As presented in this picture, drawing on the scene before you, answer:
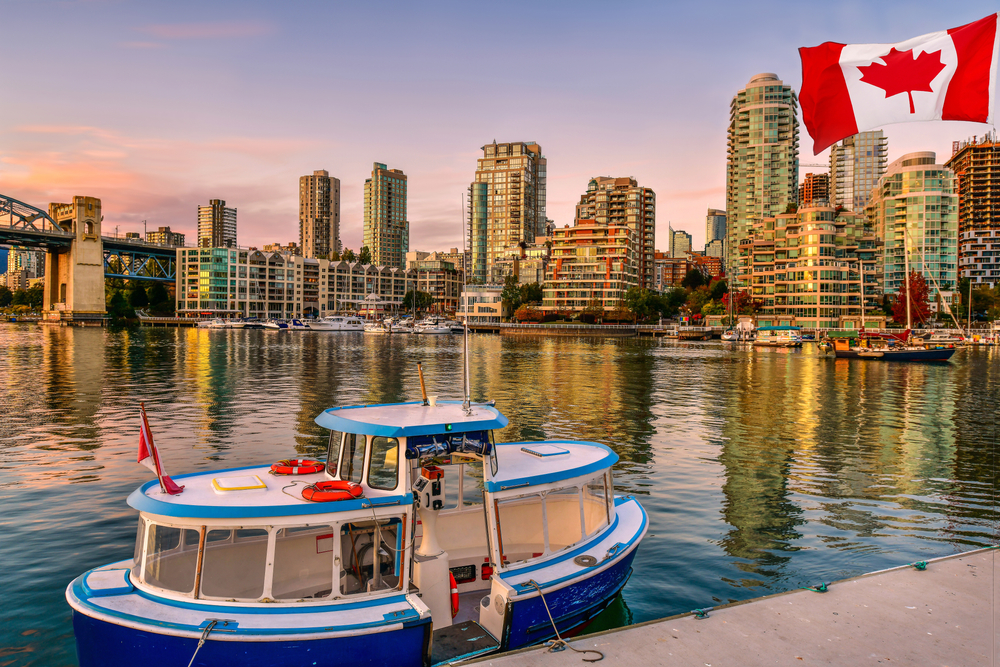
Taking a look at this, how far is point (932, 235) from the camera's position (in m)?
152

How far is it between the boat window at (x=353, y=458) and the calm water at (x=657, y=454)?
515cm

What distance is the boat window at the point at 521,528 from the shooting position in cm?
1097

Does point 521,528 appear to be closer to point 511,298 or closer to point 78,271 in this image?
point 511,298


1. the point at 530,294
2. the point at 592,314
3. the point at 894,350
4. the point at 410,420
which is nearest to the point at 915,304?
the point at 894,350

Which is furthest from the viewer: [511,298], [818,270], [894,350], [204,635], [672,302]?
[511,298]

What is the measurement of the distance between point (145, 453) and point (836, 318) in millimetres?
140770

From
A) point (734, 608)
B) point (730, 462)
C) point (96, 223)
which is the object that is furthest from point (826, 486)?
point (96, 223)

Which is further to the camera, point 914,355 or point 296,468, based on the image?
point 914,355

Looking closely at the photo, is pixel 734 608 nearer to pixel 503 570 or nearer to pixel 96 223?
pixel 503 570

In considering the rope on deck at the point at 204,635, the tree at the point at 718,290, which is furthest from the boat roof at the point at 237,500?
the tree at the point at 718,290

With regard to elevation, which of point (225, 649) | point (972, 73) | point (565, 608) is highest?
point (972, 73)

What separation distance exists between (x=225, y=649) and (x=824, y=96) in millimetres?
10937

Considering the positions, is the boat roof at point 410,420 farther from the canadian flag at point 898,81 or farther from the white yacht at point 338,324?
the white yacht at point 338,324

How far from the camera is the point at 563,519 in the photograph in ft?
37.2
